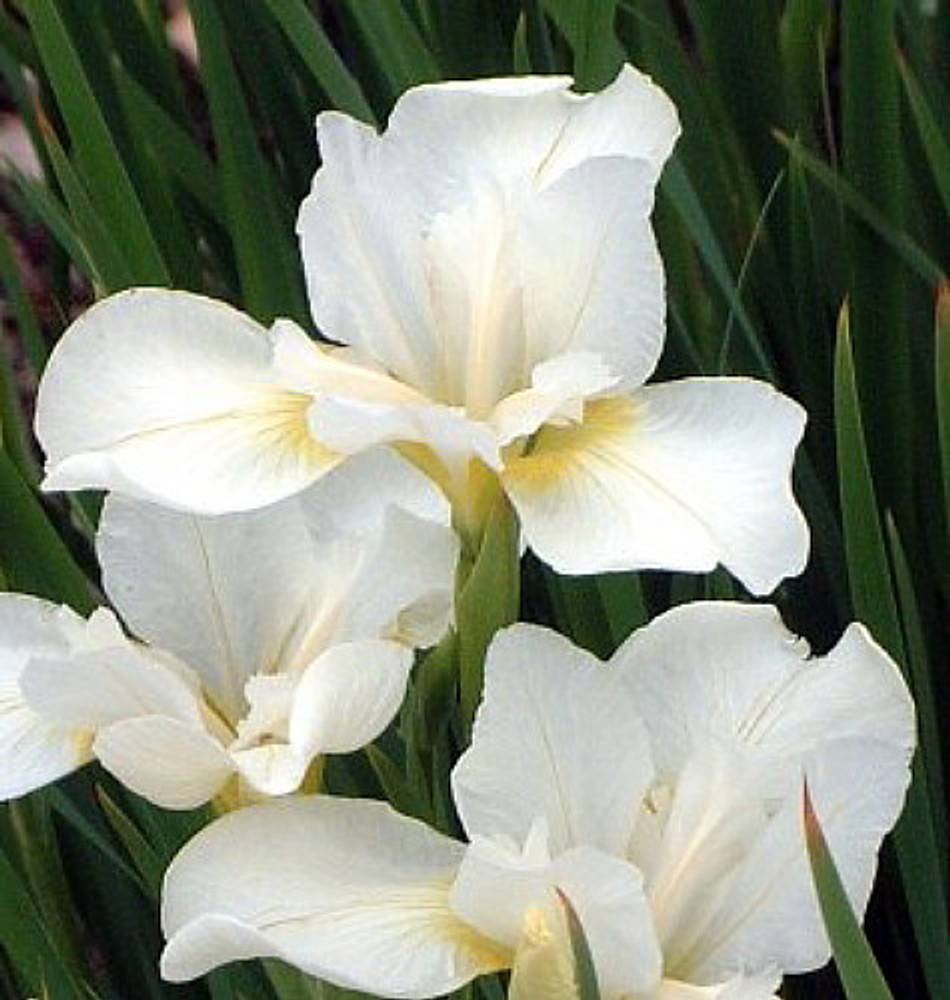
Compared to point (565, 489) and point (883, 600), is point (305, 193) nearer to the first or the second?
point (883, 600)

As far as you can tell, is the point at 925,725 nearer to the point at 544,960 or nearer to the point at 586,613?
the point at 586,613

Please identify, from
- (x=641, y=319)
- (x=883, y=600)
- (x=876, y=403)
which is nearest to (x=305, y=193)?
(x=876, y=403)

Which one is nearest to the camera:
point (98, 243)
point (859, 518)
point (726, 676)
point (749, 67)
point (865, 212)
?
point (726, 676)

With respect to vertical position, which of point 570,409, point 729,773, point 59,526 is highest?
point 570,409

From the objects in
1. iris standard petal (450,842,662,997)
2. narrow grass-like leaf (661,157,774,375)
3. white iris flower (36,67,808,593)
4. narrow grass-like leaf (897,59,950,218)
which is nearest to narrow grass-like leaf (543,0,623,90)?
narrow grass-like leaf (661,157,774,375)

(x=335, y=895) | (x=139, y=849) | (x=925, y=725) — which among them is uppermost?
(x=335, y=895)

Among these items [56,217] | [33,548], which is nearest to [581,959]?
[33,548]

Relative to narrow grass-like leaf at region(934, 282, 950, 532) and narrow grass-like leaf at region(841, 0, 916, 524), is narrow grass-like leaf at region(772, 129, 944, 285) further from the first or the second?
narrow grass-like leaf at region(934, 282, 950, 532)

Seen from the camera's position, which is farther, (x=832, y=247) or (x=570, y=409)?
(x=832, y=247)
